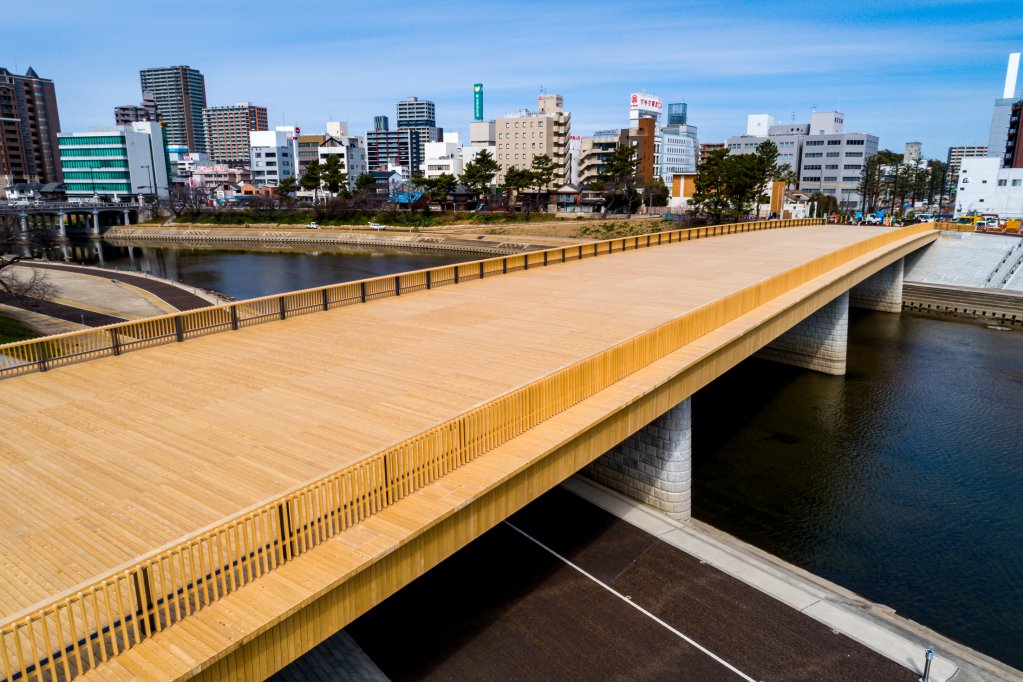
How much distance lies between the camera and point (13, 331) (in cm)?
3266

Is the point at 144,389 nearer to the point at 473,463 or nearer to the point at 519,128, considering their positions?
the point at 473,463

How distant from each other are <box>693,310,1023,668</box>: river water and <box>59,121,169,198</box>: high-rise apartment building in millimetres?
156797

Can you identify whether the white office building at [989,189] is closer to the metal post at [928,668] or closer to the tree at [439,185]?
the tree at [439,185]

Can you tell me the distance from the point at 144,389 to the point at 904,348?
141 feet

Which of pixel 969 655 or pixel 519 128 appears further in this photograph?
pixel 519 128

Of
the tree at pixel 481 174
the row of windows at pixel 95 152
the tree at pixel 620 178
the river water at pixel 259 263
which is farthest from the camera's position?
the row of windows at pixel 95 152

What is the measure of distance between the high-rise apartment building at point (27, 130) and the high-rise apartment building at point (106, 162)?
18516mm

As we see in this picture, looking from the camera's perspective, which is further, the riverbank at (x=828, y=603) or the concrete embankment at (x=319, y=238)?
the concrete embankment at (x=319, y=238)

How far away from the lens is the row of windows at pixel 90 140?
144875mm

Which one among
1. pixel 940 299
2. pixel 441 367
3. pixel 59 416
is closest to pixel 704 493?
pixel 441 367

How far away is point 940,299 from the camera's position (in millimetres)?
53062

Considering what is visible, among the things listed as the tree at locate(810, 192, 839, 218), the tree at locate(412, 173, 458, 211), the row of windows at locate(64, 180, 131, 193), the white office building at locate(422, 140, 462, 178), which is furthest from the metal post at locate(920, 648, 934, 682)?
the row of windows at locate(64, 180, 131, 193)

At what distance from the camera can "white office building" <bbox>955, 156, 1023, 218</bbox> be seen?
9344 centimetres

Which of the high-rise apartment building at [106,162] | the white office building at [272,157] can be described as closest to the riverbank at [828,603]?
the high-rise apartment building at [106,162]
